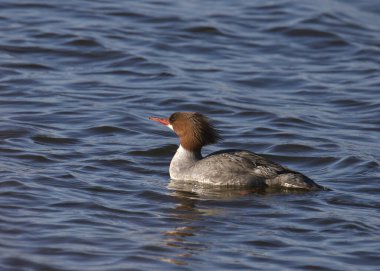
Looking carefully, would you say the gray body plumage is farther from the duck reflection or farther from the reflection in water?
the reflection in water

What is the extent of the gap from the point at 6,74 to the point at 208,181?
611cm

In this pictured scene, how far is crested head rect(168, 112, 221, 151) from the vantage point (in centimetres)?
1327

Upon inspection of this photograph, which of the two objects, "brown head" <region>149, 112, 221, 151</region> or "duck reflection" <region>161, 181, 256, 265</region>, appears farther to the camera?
"brown head" <region>149, 112, 221, 151</region>

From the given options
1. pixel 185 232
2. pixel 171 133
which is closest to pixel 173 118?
pixel 171 133

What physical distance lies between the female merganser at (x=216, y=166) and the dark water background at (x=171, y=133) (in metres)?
0.26

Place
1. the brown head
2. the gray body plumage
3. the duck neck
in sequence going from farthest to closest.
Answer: the brown head
the duck neck
the gray body plumage

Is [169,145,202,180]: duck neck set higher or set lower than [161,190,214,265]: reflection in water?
higher

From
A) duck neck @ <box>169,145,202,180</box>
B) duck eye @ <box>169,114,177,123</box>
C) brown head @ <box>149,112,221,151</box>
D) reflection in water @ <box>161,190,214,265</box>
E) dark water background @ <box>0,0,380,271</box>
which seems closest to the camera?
reflection in water @ <box>161,190,214,265</box>

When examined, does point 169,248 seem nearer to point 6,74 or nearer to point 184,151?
point 184,151

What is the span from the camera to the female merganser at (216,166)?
41.2ft

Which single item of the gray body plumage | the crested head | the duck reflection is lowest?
the duck reflection

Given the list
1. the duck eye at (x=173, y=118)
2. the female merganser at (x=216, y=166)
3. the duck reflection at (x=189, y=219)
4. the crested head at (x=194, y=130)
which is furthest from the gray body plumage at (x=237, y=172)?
the duck eye at (x=173, y=118)

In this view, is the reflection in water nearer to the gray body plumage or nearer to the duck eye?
the gray body plumage

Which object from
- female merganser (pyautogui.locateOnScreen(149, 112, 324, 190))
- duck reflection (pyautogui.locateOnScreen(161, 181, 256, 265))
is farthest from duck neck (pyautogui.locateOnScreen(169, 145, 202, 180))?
duck reflection (pyautogui.locateOnScreen(161, 181, 256, 265))
